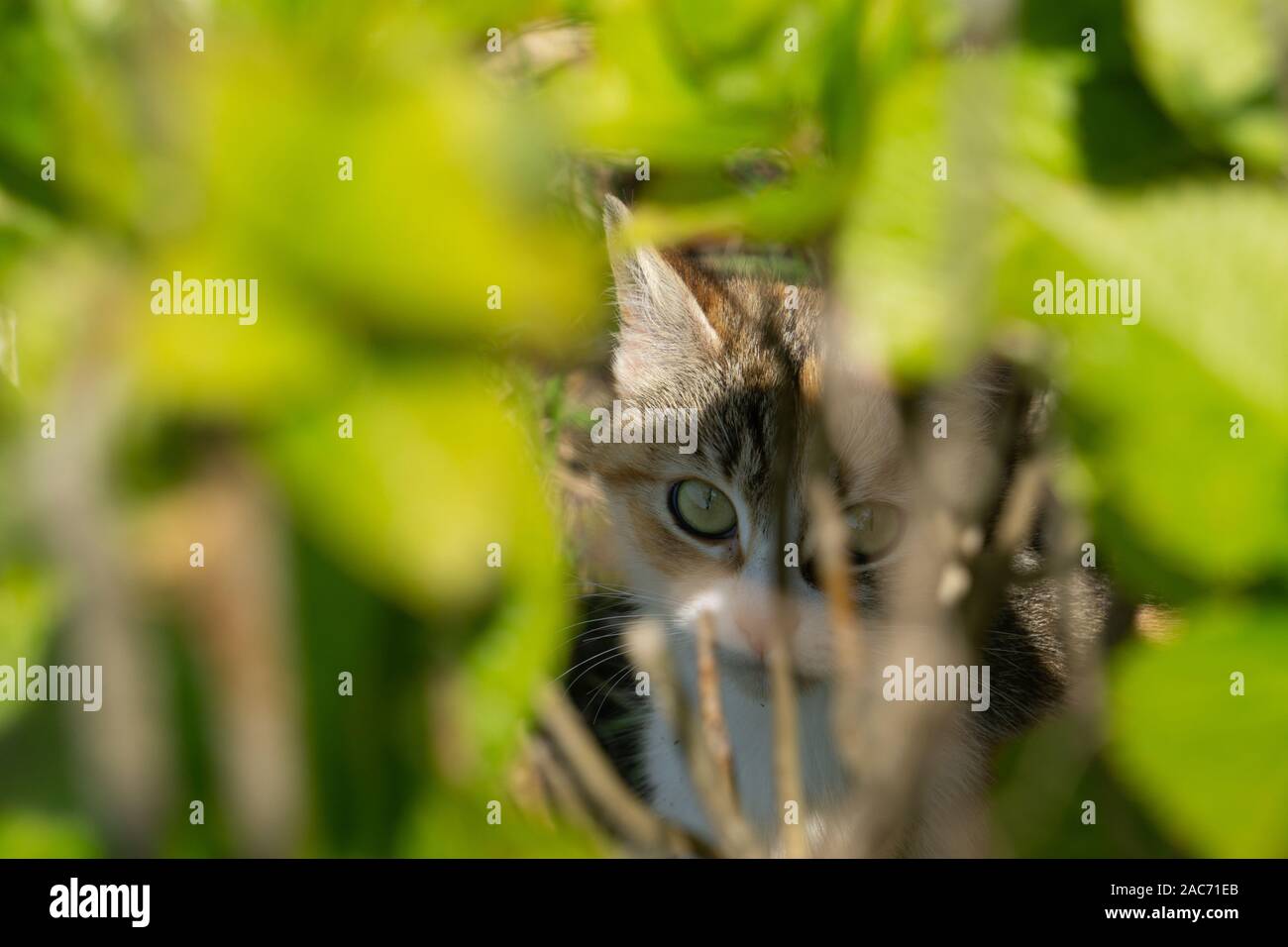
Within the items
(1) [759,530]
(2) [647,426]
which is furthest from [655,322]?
(1) [759,530]

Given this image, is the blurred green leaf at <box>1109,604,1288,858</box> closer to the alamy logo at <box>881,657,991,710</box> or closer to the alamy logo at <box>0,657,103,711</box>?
the alamy logo at <box>881,657,991,710</box>

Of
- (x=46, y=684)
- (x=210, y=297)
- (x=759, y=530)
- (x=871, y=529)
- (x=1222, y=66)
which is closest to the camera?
(x=210, y=297)

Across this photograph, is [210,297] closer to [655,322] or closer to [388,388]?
[388,388]

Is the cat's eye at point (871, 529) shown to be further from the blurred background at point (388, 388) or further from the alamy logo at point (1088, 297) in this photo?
the alamy logo at point (1088, 297)
